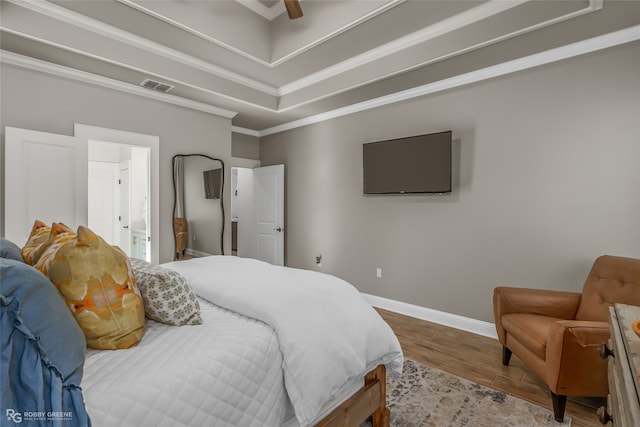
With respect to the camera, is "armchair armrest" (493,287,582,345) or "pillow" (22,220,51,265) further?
"armchair armrest" (493,287,582,345)

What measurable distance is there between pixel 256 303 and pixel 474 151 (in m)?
2.79

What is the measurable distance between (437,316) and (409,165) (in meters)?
1.72

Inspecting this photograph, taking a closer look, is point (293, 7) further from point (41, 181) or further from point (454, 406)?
point (454, 406)

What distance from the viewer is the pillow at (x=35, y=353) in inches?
28.7

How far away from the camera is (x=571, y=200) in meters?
2.68

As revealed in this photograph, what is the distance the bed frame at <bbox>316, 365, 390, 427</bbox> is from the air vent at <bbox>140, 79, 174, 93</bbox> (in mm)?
3463

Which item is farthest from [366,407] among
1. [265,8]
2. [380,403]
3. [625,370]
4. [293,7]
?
[265,8]

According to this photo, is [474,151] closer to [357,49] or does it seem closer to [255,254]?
[357,49]

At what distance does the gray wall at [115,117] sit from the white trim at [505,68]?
5.70 ft

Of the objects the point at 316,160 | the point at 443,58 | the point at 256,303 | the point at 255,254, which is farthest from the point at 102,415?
the point at 255,254

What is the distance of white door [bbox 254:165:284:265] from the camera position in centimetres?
499

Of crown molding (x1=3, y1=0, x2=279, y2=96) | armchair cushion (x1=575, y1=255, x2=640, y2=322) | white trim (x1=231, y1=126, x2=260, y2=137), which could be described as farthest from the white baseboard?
white trim (x1=231, y1=126, x2=260, y2=137)

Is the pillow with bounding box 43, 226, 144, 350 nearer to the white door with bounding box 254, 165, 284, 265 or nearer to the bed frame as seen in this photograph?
the bed frame

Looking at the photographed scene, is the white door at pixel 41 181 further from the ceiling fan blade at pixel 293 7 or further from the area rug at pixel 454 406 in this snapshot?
the area rug at pixel 454 406
